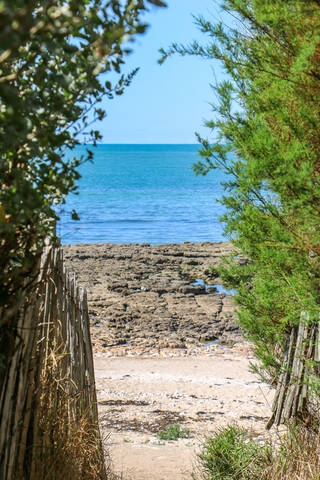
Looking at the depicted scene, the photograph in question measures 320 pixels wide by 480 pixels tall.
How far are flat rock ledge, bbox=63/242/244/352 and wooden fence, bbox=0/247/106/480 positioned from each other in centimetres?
703

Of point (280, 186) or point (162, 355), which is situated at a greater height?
point (280, 186)

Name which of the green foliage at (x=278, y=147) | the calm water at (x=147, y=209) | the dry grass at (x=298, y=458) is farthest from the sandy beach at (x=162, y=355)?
the calm water at (x=147, y=209)

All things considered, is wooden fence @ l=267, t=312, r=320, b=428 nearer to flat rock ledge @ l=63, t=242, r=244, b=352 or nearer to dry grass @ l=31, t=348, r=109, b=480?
dry grass @ l=31, t=348, r=109, b=480

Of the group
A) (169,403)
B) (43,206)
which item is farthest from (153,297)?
(43,206)

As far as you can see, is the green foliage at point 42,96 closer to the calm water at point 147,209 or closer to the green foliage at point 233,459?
the green foliage at point 233,459

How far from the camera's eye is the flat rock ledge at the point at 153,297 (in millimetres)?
13211

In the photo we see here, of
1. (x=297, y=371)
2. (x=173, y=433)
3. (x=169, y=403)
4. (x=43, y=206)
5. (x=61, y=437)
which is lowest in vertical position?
(x=173, y=433)

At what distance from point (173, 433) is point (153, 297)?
9.21m

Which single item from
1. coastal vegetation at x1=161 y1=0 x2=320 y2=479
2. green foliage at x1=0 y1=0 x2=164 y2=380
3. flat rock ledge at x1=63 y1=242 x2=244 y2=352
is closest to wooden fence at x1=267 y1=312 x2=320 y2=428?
coastal vegetation at x1=161 y1=0 x2=320 y2=479

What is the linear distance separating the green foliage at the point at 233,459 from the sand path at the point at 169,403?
605mm

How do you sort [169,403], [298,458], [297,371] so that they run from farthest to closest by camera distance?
1. [169,403]
2. [297,371]
3. [298,458]

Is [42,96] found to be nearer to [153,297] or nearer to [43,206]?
[43,206]

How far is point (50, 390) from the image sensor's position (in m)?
2.85

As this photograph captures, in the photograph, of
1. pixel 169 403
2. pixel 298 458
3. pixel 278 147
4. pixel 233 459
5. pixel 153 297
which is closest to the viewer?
pixel 278 147
